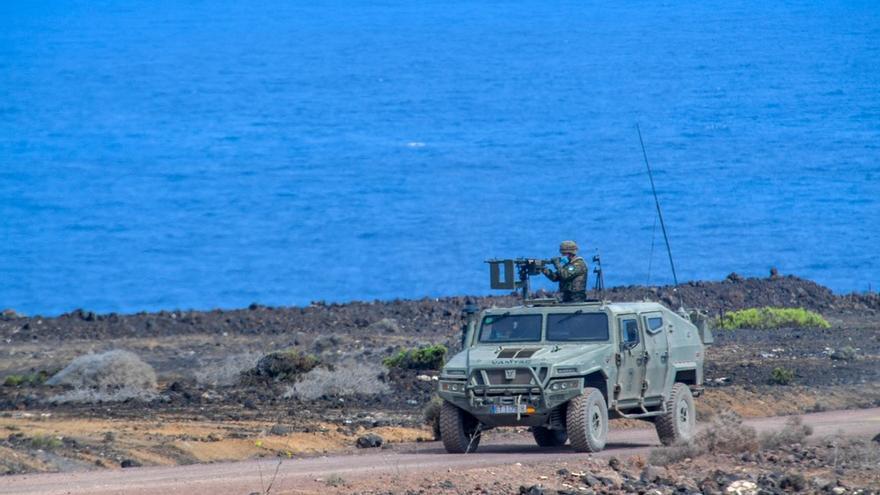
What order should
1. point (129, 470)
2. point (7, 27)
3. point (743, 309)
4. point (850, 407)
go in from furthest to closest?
point (7, 27) < point (743, 309) < point (850, 407) < point (129, 470)

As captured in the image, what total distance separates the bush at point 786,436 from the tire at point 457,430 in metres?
3.78

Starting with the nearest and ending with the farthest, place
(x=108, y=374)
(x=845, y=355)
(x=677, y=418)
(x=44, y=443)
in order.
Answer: (x=44, y=443)
(x=677, y=418)
(x=108, y=374)
(x=845, y=355)

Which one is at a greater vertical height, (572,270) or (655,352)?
(572,270)

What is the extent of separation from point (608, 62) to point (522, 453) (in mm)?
115457

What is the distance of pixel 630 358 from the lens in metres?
22.2

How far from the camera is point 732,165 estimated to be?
108m

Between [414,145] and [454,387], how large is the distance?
325 feet

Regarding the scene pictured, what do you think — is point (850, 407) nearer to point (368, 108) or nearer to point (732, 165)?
point (732, 165)

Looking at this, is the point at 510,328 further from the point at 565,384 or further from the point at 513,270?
the point at 565,384

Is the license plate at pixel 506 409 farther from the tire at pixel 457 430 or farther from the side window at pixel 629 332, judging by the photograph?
the side window at pixel 629 332

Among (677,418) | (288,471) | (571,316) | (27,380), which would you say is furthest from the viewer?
(27,380)

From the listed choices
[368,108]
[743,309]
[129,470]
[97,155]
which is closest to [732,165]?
[368,108]

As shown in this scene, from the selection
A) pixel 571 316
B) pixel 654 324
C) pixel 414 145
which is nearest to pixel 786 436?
pixel 654 324

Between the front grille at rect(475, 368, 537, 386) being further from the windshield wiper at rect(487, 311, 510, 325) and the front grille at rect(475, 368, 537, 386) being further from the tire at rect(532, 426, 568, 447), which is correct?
the tire at rect(532, 426, 568, 447)
